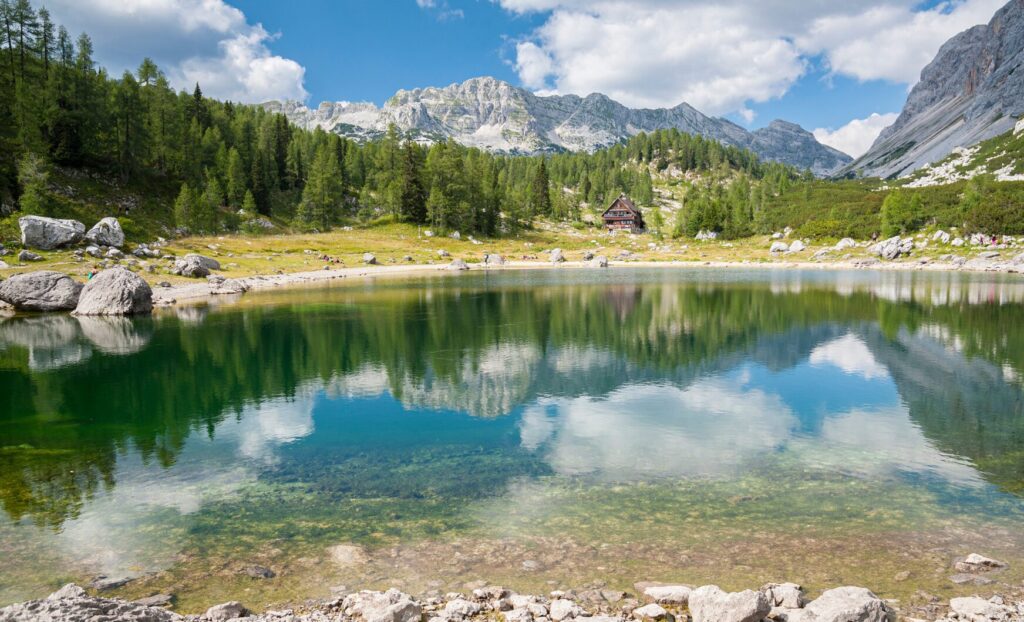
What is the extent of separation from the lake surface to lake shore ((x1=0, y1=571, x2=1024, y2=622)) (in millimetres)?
649

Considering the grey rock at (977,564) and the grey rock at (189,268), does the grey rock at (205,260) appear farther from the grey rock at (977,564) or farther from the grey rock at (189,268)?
the grey rock at (977,564)

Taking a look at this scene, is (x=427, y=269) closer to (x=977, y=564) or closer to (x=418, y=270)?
(x=418, y=270)

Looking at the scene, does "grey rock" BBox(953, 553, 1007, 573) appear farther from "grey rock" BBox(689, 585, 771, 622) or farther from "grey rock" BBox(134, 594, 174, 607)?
"grey rock" BBox(134, 594, 174, 607)

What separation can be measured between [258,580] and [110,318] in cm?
5523

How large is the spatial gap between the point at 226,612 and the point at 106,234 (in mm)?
86714

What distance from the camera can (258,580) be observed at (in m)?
11.9

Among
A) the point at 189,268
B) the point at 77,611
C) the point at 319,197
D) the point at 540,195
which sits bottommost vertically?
the point at 77,611

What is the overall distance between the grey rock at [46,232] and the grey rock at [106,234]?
2.29 metres

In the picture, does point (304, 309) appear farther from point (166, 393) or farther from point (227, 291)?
point (166, 393)

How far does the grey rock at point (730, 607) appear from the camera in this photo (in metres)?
9.24

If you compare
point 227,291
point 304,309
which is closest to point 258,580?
point 304,309

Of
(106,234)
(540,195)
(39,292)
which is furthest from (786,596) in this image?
(540,195)

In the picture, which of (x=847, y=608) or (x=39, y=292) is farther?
(x=39, y=292)

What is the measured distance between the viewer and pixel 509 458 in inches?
747
